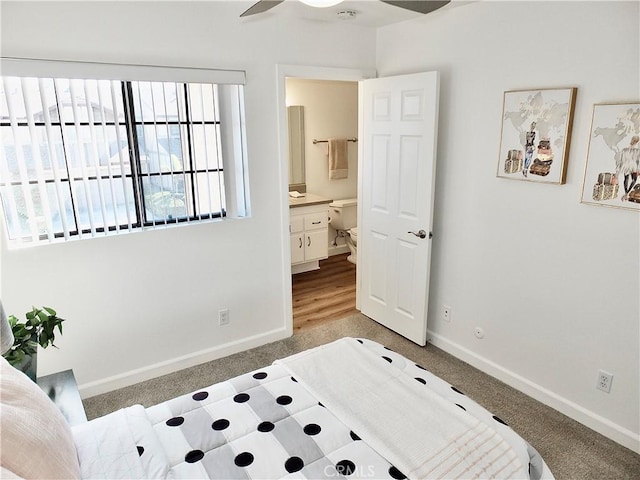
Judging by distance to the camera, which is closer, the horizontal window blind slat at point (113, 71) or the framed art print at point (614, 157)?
the framed art print at point (614, 157)

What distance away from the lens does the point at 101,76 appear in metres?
2.33

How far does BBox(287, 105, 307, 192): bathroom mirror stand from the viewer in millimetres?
4773

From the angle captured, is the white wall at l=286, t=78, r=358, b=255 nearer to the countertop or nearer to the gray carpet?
the countertop

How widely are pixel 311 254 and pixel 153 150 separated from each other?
2.49 metres

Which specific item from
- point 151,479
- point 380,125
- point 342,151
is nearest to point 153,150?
point 380,125

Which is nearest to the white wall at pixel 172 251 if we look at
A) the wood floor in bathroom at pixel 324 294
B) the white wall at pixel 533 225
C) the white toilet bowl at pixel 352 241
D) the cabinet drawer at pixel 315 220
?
the wood floor in bathroom at pixel 324 294

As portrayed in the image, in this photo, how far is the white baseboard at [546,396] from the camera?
88.9 inches

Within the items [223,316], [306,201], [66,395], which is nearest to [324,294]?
[306,201]

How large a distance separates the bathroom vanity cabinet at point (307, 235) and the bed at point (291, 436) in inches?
108

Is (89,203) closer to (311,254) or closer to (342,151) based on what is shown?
(311,254)

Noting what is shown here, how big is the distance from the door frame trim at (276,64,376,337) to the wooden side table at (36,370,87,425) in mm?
1561

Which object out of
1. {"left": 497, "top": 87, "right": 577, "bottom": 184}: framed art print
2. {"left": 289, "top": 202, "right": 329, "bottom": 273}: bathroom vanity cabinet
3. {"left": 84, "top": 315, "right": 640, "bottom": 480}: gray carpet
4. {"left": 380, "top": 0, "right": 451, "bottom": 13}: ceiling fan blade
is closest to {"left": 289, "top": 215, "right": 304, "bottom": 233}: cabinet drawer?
{"left": 289, "top": 202, "right": 329, "bottom": 273}: bathroom vanity cabinet

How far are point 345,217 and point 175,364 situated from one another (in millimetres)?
2838

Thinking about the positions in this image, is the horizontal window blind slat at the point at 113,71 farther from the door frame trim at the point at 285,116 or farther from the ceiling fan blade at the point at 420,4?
the ceiling fan blade at the point at 420,4
